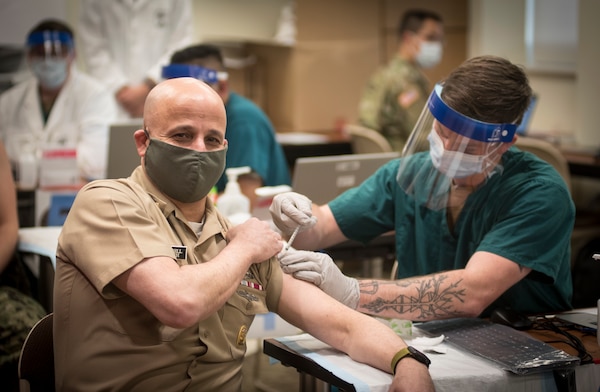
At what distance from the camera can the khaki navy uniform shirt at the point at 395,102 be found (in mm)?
4992

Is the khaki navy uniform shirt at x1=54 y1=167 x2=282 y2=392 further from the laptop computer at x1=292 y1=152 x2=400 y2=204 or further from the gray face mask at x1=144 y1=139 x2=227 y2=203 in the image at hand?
the laptop computer at x1=292 y1=152 x2=400 y2=204

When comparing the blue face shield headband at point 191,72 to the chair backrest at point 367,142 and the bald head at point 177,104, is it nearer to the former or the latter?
the chair backrest at point 367,142

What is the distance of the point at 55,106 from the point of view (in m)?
4.25

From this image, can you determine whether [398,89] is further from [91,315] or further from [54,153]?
[91,315]

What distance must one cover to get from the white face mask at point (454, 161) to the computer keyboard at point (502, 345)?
394 mm

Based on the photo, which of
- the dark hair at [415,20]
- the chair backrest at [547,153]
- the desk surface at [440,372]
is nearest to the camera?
the desk surface at [440,372]

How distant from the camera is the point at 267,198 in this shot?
2.68m

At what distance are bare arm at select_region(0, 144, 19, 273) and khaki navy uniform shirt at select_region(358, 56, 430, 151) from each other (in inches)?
116

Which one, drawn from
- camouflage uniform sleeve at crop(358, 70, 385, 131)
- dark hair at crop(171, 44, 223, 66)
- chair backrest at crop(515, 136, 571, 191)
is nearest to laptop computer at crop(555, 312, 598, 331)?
chair backrest at crop(515, 136, 571, 191)

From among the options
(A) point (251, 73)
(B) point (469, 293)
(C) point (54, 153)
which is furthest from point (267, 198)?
(A) point (251, 73)

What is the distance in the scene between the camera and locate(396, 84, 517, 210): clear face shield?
2.00 metres

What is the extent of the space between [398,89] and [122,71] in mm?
1757

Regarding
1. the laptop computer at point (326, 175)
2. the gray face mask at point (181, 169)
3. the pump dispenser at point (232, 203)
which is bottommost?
the pump dispenser at point (232, 203)

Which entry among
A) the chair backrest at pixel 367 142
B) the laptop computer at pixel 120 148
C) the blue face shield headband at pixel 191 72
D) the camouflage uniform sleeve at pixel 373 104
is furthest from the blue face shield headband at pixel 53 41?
the camouflage uniform sleeve at pixel 373 104
